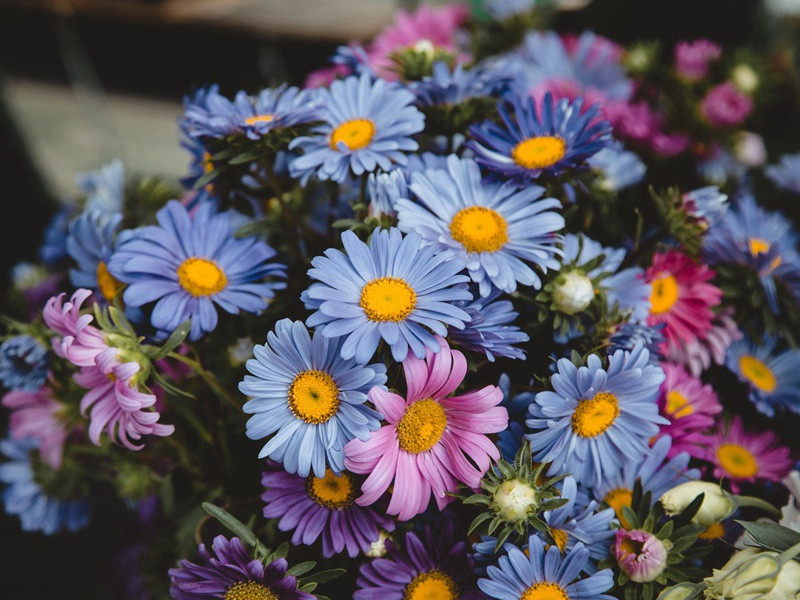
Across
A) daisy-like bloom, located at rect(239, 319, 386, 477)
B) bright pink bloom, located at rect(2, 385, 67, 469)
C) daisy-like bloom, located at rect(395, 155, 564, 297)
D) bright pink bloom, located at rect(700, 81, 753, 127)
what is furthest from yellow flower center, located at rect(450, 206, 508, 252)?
bright pink bloom, located at rect(700, 81, 753, 127)

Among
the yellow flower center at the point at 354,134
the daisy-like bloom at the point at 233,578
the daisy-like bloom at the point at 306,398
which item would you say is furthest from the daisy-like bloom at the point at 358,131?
the daisy-like bloom at the point at 233,578

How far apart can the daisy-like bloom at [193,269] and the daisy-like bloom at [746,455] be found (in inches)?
12.5

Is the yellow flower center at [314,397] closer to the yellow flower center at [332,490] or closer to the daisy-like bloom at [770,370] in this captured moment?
the yellow flower center at [332,490]

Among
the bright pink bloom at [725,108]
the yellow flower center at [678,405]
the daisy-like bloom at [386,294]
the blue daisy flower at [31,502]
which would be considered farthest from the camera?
the bright pink bloom at [725,108]

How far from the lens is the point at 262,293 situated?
0.43 meters

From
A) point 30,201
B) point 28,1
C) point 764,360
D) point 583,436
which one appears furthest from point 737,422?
point 28,1

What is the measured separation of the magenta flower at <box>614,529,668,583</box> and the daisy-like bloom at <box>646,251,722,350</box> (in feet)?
0.50

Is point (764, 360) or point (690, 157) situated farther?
point (690, 157)

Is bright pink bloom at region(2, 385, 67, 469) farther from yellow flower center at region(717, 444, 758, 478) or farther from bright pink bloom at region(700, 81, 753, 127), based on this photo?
bright pink bloom at region(700, 81, 753, 127)

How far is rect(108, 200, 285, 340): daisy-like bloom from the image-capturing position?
1.38 feet

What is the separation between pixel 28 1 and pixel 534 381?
1.95 m

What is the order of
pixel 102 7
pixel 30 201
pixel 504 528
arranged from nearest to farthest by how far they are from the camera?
pixel 504 528, pixel 30 201, pixel 102 7

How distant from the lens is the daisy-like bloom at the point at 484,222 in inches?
15.5

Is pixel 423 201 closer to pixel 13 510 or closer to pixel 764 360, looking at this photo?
pixel 764 360
